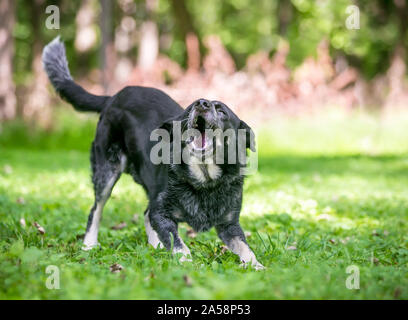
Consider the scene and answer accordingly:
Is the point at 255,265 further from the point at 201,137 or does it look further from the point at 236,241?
the point at 201,137

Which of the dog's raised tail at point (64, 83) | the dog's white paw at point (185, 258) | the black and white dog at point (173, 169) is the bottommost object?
the dog's white paw at point (185, 258)

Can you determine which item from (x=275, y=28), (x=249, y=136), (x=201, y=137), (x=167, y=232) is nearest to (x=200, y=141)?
(x=201, y=137)

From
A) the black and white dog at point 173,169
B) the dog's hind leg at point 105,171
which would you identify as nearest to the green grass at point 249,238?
the black and white dog at point 173,169

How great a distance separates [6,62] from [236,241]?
13.4 metres

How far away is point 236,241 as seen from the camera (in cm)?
421

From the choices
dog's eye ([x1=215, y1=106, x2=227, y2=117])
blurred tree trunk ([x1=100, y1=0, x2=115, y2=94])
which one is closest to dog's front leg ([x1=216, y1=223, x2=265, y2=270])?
dog's eye ([x1=215, y1=106, x2=227, y2=117])

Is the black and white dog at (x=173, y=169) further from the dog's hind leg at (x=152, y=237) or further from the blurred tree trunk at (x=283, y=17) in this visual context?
the blurred tree trunk at (x=283, y=17)

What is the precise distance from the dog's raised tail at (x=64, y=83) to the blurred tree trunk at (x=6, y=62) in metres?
9.56

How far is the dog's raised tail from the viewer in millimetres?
5676

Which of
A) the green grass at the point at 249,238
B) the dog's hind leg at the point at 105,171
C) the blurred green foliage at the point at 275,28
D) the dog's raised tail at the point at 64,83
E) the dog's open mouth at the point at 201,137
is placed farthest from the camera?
the blurred green foliage at the point at 275,28

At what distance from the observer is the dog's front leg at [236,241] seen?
3.96 meters

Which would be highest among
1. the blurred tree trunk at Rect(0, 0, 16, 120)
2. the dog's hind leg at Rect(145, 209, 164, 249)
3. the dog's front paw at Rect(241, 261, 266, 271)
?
the blurred tree trunk at Rect(0, 0, 16, 120)

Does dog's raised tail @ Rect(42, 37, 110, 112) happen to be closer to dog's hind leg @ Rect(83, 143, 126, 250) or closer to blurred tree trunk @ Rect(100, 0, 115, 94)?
dog's hind leg @ Rect(83, 143, 126, 250)
